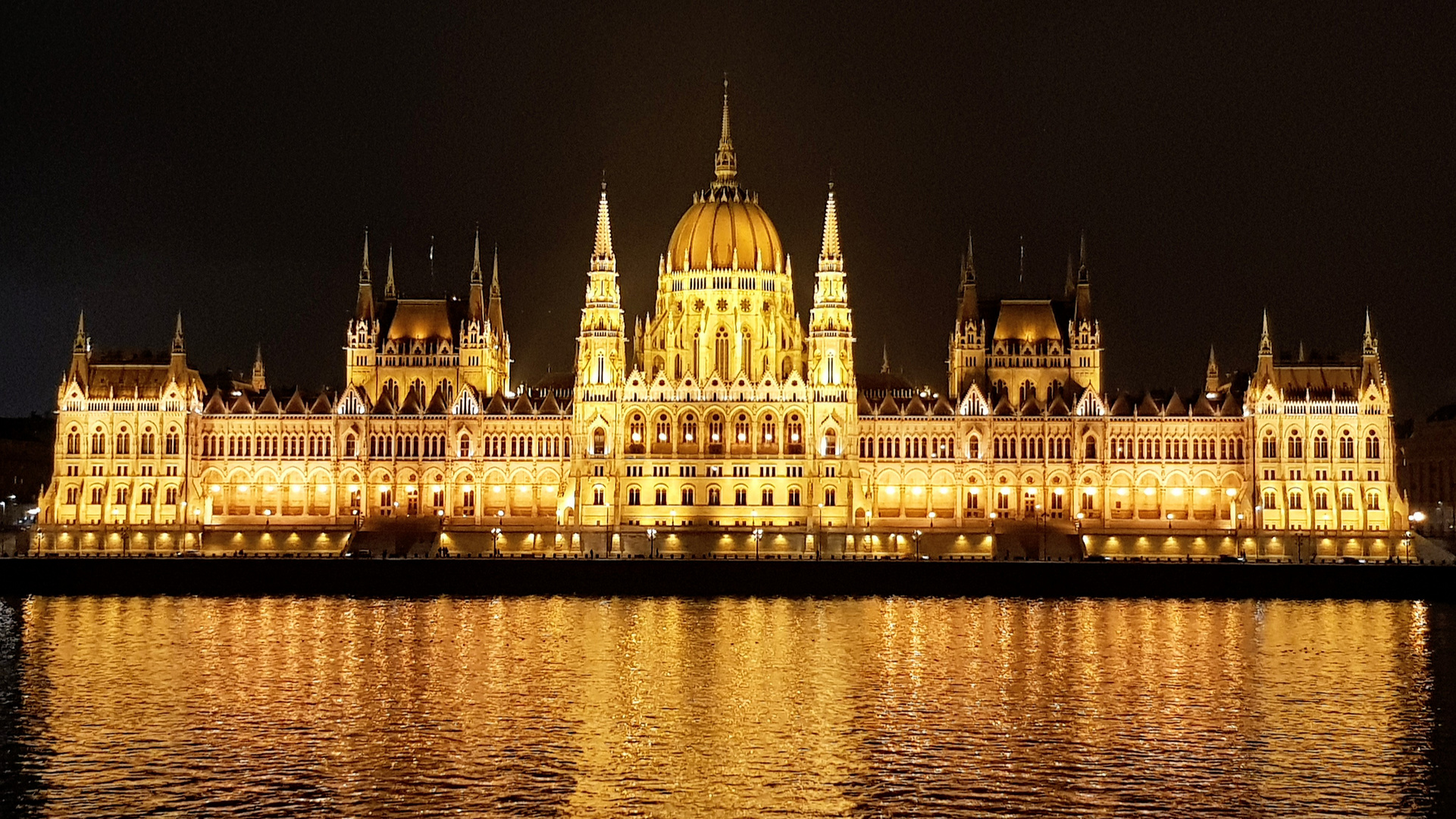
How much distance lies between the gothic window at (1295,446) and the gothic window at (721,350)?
38.4 m

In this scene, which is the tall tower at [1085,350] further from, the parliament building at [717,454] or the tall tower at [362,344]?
the tall tower at [362,344]

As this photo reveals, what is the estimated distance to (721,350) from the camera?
5128 inches

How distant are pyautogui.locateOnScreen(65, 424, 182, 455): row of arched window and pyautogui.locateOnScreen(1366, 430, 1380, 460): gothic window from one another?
7934cm

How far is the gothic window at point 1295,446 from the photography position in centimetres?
→ 12131

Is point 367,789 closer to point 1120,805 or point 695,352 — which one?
point 1120,805

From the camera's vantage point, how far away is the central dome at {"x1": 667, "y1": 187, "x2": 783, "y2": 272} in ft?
432


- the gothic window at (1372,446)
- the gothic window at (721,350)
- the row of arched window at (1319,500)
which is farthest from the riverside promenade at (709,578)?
the gothic window at (721,350)

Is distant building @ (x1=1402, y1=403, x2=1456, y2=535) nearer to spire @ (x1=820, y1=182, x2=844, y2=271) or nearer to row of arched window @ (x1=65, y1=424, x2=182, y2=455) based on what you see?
spire @ (x1=820, y1=182, x2=844, y2=271)

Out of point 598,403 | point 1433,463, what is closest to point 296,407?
point 598,403

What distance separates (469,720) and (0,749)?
45.6 ft

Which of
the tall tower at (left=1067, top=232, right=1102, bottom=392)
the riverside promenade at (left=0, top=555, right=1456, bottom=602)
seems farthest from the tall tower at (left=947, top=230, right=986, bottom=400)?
the riverside promenade at (left=0, top=555, right=1456, bottom=602)

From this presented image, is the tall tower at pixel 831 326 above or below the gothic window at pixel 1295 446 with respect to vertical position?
above

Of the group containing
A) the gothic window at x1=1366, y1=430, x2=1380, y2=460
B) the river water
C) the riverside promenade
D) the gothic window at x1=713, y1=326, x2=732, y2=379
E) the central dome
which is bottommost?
the river water

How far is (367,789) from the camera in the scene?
1902 inches
